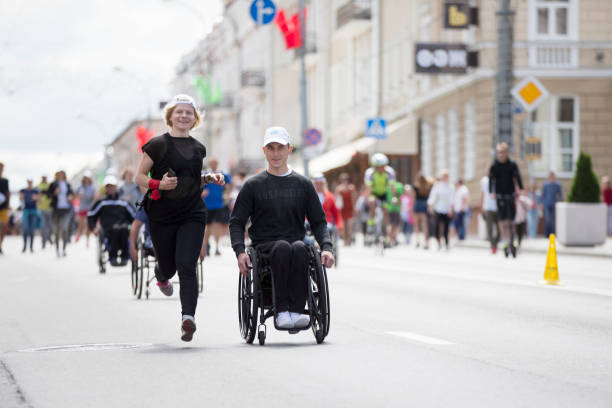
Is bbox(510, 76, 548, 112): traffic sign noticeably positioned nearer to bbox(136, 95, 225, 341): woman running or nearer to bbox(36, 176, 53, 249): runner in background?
bbox(36, 176, 53, 249): runner in background

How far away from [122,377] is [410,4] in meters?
40.0

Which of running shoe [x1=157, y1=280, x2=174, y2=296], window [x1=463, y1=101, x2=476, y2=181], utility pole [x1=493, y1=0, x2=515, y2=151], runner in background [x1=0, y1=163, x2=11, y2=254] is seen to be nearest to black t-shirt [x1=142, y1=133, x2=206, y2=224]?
running shoe [x1=157, y1=280, x2=174, y2=296]

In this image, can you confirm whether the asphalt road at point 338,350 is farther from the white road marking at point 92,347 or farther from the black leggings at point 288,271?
the black leggings at point 288,271

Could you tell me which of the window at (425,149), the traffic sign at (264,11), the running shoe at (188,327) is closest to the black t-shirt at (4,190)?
the running shoe at (188,327)

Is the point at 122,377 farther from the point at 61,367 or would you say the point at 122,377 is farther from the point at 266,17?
the point at 266,17

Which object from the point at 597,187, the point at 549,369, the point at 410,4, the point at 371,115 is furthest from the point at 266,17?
the point at 549,369

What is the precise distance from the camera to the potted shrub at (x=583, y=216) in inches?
1117

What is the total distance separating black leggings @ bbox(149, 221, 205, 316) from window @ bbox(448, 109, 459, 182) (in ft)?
104

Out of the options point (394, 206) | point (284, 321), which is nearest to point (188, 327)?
point (284, 321)

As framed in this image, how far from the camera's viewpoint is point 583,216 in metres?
28.4

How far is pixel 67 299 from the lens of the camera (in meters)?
15.2

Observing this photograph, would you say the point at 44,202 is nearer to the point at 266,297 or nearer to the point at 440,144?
the point at 440,144

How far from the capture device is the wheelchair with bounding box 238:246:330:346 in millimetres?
9570

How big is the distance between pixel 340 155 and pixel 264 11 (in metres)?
8.08
